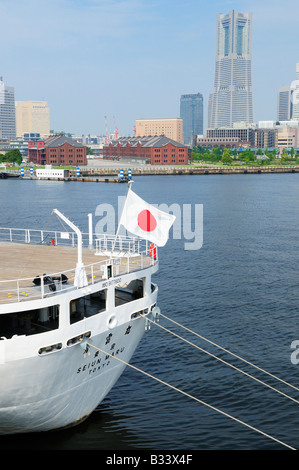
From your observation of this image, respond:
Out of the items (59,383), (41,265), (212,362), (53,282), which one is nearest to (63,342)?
(59,383)

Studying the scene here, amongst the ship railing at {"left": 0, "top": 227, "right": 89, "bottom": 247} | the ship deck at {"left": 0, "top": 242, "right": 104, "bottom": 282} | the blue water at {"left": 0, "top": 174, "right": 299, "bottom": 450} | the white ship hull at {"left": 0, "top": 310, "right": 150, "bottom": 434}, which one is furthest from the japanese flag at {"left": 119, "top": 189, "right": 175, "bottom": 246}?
the blue water at {"left": 0, "top": 174, "right": 299, "bottom": 450}

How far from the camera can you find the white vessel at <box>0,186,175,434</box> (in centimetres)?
1570

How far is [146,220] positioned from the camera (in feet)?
62.7

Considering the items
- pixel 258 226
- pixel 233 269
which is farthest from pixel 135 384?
pixel 258 226

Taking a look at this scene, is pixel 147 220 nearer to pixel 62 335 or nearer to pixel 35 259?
pixel 62 335

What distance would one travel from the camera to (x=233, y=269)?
44031 mm

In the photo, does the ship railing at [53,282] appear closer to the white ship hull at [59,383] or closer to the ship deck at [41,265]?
the ship deck at [41,265]

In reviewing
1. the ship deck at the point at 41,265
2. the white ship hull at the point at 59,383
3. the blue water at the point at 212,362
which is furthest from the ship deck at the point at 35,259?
the blue water at the point at 212,362

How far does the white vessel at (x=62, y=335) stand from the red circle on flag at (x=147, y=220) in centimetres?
155

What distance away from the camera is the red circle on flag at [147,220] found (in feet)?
62.6

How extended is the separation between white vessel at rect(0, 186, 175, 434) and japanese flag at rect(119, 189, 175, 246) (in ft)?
4.58

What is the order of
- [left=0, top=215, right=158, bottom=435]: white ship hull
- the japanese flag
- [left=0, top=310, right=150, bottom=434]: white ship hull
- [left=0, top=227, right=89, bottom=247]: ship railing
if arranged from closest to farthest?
[left=0, top=215, right=158, bottom=435]: white ship hull, [left=0, top=310, right=150, bottom=434]: white ship hull, the japanese flag, [left=0, top=227, right=89, bottom=247]: ship railing

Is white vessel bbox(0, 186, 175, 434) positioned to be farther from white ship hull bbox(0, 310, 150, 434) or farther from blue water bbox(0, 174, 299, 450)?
blue water bbox(0, 174, 299, 450)

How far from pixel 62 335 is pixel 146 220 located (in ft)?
17.3
